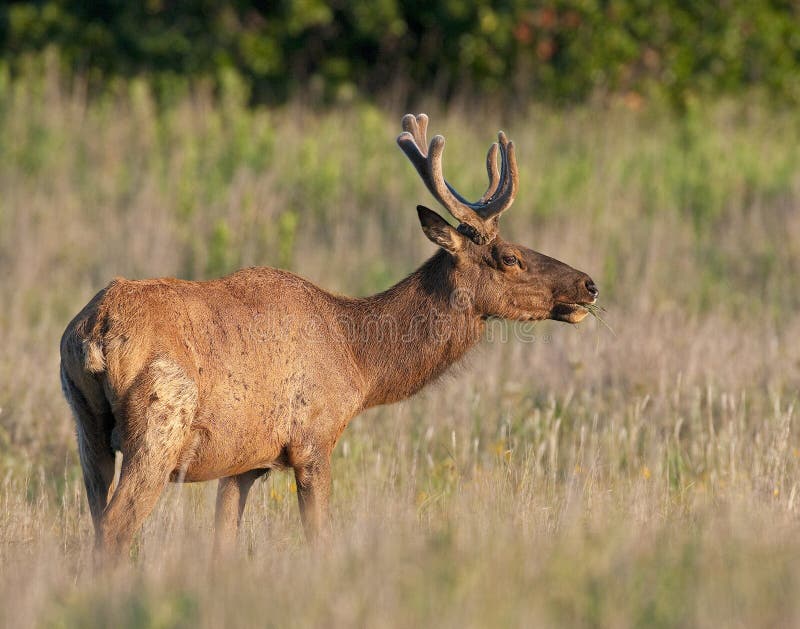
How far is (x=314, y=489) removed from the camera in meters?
6.81

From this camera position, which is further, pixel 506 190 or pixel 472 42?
pixel 472 42

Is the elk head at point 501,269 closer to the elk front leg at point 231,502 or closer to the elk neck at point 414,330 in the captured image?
the elk neck at point 414,330

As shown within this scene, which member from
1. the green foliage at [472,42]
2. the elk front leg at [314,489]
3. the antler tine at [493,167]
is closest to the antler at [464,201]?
the antler tine at [493,167]

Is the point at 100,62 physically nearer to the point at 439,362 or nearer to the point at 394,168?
the point at 394,168

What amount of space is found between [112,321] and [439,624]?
2.45m

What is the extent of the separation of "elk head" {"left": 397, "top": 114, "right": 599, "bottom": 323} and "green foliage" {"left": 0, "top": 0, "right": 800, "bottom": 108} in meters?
11.6

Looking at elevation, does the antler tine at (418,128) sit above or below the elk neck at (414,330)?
above

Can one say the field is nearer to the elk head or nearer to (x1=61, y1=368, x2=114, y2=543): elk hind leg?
(x1=61, y1=368, x2=114, y2=543): elk hind leg

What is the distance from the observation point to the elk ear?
7609 mm

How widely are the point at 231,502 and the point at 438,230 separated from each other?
2018mm

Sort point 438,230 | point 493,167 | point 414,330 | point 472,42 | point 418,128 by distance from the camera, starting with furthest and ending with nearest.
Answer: point 472,42 < point 418,128 < point 493,167 < point 414,330 < point 438,230

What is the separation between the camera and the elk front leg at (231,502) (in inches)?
274

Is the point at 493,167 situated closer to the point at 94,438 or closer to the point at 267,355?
the point at 267,355

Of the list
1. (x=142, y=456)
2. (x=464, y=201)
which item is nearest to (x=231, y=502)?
(x=142, y=456)
